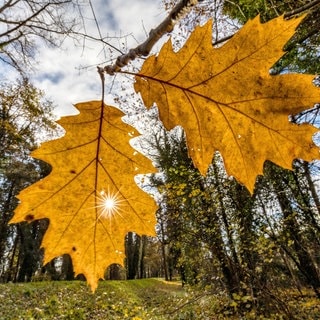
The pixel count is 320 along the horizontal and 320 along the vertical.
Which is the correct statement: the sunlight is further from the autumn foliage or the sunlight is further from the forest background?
the forest background

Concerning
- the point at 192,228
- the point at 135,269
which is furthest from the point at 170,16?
the point at 135,269

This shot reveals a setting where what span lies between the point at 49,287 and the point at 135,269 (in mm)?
14317

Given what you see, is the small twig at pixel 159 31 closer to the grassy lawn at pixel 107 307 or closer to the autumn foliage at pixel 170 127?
the autumn foliage at pixel 170 127

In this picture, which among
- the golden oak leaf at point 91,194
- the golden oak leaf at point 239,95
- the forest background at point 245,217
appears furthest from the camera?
the forest background at point 245,217

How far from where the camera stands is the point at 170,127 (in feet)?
2.60

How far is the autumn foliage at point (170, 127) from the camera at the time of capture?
0.68 metres

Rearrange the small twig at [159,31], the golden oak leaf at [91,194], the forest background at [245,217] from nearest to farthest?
the small twig at [159,31] → the golden oak leaf at [91,194] → the forest background at [245,217]

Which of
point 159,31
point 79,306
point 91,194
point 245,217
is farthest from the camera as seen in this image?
point 79,306

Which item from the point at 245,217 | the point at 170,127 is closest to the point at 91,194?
the point at 170,127

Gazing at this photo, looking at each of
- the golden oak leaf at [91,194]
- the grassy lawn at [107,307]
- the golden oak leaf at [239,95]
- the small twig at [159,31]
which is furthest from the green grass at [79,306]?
the small twig at [159,31]

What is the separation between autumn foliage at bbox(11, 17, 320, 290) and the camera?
2.24ft

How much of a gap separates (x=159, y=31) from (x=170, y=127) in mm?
302

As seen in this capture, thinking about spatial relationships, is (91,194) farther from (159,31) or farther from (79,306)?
(79,306)

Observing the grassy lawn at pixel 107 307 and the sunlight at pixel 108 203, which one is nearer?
the sunlight at pixel 108 203
